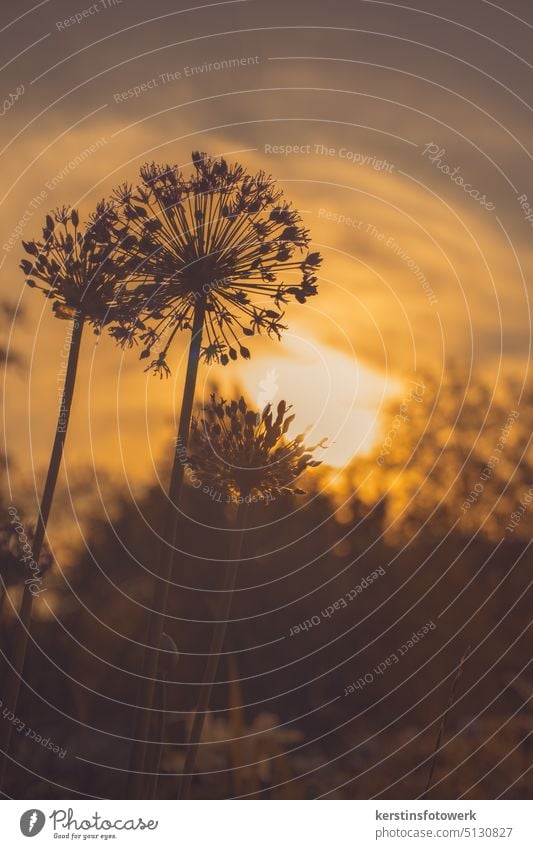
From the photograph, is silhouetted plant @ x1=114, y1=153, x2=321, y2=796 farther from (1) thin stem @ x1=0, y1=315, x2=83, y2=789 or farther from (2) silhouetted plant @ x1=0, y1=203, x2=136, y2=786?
(1) thin stem @ x1=0, y1=315, x2=83, y2=789

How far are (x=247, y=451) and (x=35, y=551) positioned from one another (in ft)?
3.35

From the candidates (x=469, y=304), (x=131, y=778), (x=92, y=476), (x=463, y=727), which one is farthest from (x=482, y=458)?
(x=131, y=778)

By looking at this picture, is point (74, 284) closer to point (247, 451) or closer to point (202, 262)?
point (202, 262)

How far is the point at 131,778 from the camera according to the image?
3898 mm

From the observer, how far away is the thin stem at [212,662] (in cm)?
390

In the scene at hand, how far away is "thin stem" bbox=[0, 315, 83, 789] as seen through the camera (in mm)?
3652

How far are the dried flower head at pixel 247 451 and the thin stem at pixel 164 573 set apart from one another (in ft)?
0.60

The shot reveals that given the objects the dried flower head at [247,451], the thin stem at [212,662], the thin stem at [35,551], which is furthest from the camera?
the thin stem at [212,662]

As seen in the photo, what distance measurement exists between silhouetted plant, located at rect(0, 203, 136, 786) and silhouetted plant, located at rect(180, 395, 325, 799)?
568mm

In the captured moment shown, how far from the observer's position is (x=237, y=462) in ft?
12.6

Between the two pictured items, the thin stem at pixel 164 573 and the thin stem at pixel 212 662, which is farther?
the thin stem at pixel 212 662

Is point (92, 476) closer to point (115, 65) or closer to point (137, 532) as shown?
point (137, 532)

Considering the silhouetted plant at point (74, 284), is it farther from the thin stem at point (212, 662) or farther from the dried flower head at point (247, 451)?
the thin stem at point (212, 662)

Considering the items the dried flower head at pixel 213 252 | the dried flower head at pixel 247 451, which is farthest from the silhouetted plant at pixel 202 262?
the dried flower head at pixel 247 451
